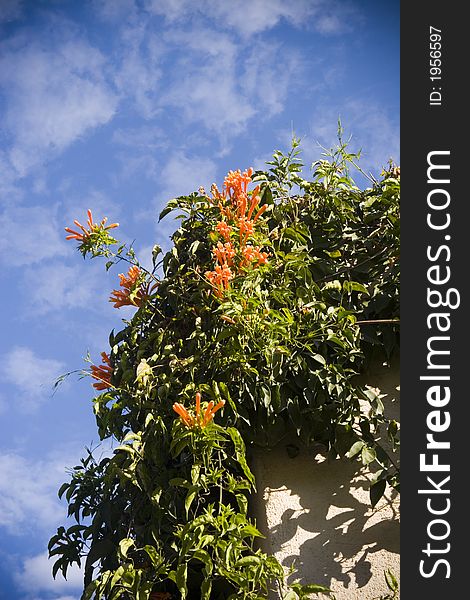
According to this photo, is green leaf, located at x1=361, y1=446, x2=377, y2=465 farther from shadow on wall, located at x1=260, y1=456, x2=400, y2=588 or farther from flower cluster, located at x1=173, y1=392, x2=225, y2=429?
flower cluster, located at x1=173, y1=392, x2=225, y2=429

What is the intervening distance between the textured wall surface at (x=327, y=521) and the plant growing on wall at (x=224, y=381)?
0.07 meters

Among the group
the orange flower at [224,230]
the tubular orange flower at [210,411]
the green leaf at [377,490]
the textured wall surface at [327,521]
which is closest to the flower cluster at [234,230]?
the orange flower at [224,230]

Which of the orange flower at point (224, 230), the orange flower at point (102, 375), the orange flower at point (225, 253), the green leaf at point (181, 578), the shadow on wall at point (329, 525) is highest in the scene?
the orange flower at point (224, 230)

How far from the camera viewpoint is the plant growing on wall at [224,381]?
2.23 m

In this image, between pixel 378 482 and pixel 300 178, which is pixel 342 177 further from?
pixel 378 482

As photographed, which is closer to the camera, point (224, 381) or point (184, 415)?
point (184, 415)

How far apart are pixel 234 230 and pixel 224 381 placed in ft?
1.68

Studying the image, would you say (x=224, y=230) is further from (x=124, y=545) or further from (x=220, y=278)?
(x=124, y=545)

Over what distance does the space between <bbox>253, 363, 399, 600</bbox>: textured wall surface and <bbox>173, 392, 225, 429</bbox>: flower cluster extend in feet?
1.26

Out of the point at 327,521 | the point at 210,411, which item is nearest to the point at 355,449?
the point at 327,521

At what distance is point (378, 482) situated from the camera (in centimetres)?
236

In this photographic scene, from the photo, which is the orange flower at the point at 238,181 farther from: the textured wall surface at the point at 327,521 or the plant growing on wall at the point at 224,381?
the textured wall surface at the point at 327,521

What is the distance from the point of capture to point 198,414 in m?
2.20

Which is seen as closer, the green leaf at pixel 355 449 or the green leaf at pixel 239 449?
the green leaf at pixel 239 449
